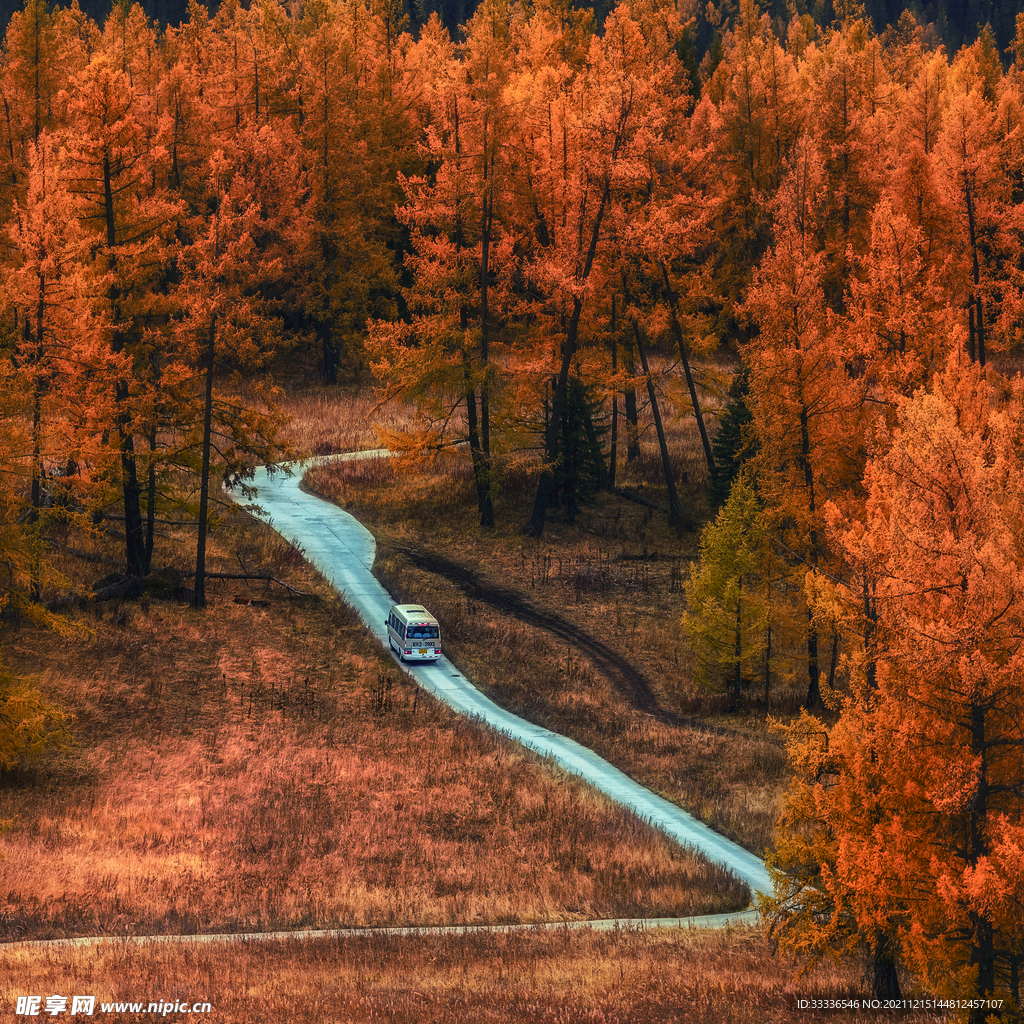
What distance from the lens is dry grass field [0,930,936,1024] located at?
590 inches

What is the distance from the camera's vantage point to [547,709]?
33250 mm

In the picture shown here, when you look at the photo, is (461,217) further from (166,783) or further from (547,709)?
(166,783)

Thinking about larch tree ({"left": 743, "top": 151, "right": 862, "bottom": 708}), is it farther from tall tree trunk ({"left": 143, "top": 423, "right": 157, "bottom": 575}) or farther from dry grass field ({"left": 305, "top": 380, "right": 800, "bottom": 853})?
tall tree trunk ({"left": 143, "top": 423, "right": 157, "bottom": 575})

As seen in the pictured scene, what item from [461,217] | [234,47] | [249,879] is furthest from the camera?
[234,47]

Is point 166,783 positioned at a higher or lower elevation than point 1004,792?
lower

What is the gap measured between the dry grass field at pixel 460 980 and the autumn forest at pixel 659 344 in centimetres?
108

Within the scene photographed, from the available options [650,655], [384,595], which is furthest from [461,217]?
[650,655]

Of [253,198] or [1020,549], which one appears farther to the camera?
[253,198]

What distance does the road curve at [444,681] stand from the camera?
25.1 m

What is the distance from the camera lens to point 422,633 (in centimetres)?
3534

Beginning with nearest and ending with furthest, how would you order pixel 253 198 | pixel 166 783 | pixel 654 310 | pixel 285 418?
pixel 166 783, pixel 285 418, pixel 654 310, pixel 253 198

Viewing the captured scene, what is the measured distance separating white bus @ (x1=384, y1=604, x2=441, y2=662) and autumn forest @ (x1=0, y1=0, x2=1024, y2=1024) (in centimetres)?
689

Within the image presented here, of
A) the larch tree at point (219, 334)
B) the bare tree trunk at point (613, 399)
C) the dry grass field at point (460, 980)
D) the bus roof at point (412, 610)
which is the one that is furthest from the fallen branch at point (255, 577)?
the dry grass field at point (460, 980)

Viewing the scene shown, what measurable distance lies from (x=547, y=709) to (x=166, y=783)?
1065cm
